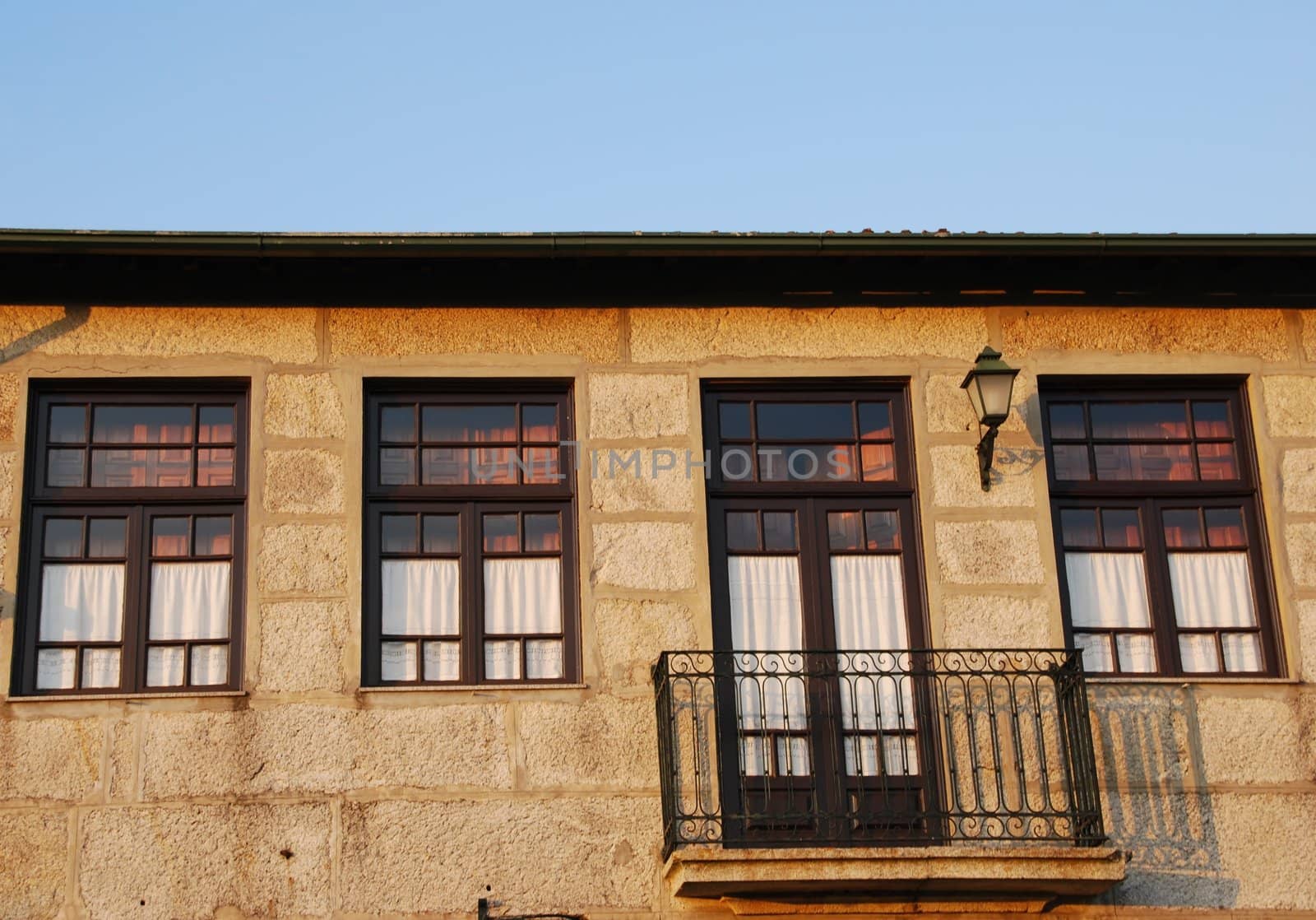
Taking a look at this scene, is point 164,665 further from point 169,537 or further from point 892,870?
point 892,870

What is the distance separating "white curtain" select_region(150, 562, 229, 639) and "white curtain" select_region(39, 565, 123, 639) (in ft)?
0.65

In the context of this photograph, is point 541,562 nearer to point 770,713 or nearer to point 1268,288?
point 770,713

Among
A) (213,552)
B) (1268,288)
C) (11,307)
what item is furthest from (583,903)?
(1268,288)

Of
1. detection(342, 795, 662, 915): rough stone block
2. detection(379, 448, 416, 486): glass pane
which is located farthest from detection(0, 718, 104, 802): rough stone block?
detection(379, 448, 416, 486): glass pane

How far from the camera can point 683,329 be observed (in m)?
11.5

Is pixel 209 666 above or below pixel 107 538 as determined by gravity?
below

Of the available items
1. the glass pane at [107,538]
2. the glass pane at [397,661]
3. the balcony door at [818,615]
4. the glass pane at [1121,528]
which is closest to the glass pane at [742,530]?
the balcony door at [818,615]

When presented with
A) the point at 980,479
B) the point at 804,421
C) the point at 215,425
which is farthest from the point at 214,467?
the point at 980,479

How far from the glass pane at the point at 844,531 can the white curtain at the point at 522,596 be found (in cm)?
154

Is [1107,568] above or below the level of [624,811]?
Answer: above

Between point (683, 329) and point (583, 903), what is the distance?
10.8 ft

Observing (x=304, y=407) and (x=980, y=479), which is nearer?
(x=304, y=407)

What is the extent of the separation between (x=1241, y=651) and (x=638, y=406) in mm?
3633

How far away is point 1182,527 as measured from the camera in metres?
11.4
